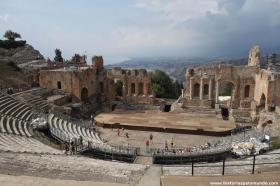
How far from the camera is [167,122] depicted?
3569 cm

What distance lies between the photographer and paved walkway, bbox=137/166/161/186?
43.3 feet

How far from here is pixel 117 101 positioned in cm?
4638

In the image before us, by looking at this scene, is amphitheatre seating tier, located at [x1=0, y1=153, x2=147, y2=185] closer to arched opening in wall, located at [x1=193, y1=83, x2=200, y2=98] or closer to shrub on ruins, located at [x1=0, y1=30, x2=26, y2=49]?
arched opening in wall, located at [x1=193, y1=83, x2=200, y2=98]

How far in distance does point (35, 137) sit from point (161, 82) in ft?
141

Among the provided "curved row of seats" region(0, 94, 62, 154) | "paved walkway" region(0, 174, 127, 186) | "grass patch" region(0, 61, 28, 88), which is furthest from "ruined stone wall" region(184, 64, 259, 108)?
"paved walkway" region(0, 174, 127, 186)

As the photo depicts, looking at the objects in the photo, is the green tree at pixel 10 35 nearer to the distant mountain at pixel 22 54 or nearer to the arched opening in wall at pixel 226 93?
the distant mountain at pixel 22 54

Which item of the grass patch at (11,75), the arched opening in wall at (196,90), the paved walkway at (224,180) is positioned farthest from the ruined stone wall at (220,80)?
the paved walkway at (224,180)

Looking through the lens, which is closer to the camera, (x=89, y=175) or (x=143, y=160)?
(x=89, y=175)

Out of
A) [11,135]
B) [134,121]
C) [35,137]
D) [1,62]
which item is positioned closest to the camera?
[11,135]

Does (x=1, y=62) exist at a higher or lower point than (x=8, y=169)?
higher

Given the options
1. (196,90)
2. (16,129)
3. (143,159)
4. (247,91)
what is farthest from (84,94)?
(143,159)

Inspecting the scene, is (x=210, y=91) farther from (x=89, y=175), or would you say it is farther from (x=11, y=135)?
(x=89, y=175)

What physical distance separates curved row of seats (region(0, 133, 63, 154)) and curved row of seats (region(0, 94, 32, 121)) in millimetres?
5992

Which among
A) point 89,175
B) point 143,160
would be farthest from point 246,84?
point 89,175
